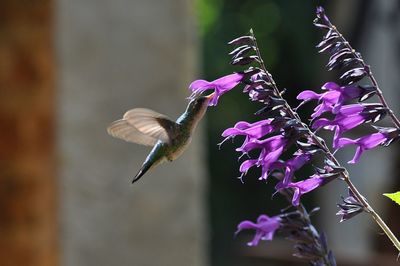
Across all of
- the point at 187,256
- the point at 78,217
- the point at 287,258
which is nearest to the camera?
the point at 78,217

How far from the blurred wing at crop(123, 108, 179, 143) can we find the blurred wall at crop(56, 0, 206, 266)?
7.58ft

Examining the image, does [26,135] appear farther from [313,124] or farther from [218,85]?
[313,124]

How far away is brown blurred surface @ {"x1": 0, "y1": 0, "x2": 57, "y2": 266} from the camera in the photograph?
3.79m

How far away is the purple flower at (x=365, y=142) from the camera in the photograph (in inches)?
52.0

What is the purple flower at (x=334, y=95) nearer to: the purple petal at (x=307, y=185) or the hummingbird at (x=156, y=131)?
the purple petal at (x=307, y=185)

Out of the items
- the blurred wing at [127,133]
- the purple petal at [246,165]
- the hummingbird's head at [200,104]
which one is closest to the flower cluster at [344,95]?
the purple petal at [246,165]

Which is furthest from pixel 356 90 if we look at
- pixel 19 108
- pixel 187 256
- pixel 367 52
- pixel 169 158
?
pixel 367 52

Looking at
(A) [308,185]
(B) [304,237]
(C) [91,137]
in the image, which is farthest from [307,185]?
(C) [91,137]

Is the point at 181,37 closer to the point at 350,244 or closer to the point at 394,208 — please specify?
the point at 394,208

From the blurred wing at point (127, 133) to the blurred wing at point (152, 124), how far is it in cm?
2

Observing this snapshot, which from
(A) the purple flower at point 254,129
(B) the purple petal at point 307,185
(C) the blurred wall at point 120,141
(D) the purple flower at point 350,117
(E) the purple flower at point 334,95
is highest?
(E) the purple flower at point 334,95

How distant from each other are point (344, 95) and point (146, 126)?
0.50 m

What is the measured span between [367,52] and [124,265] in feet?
20.4

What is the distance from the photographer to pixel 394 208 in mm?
7262
